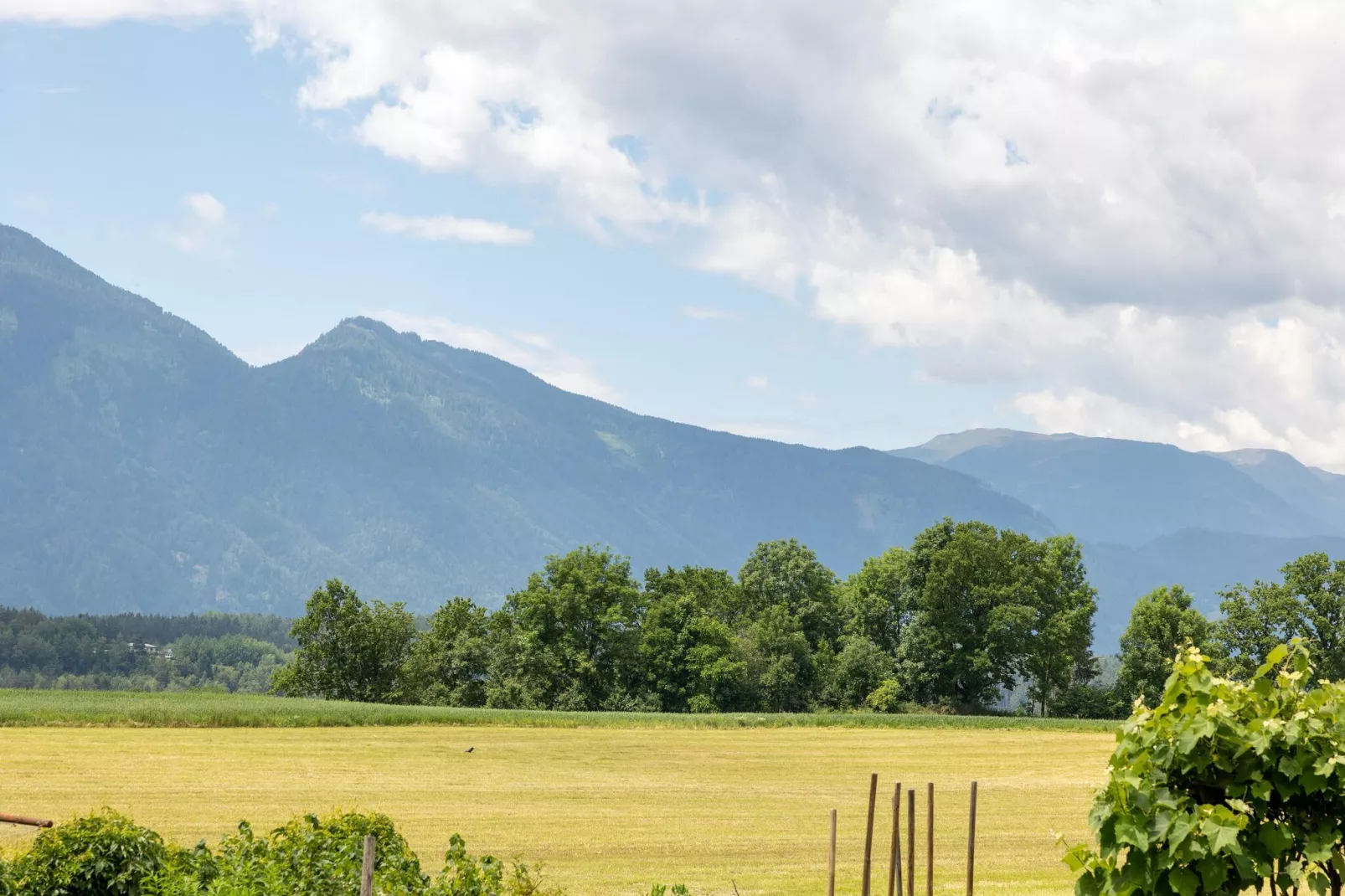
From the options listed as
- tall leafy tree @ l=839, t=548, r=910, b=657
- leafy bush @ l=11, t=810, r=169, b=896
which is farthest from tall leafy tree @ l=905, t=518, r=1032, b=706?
leafy bush @ l=11, t=810, r=169, b=896

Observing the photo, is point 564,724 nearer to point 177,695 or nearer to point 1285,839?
point 177,695

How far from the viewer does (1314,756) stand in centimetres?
738

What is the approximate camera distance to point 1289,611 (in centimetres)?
7956

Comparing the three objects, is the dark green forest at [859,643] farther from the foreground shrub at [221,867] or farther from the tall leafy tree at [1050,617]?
the foreground shrub at [221,867]

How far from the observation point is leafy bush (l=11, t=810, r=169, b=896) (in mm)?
12531

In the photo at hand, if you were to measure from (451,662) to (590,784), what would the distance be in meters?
53.7

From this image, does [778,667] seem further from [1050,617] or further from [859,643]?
[1050,617]

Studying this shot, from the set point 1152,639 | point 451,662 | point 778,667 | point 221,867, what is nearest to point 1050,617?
point 1152,639

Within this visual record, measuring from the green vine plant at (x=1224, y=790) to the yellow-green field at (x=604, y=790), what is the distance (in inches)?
521

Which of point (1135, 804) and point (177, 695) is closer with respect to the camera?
point (1135, 804)

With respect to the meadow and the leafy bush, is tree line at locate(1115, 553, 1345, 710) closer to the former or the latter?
the meadow

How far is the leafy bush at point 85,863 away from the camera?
12.5m

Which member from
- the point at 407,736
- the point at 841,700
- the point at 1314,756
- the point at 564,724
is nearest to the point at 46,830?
the point at 1314,756

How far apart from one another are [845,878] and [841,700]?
6352 cm
